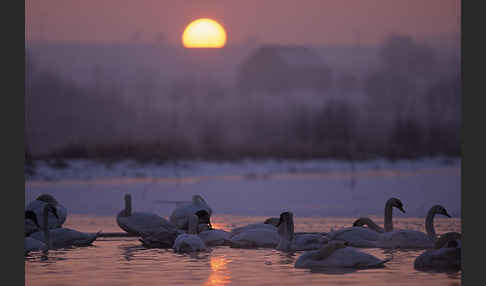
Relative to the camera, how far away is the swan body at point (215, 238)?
12.6 metres

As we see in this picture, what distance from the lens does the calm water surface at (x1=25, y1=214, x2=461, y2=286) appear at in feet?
31.2

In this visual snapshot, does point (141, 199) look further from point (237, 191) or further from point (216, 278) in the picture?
point (216, 278)

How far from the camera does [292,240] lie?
12.1m

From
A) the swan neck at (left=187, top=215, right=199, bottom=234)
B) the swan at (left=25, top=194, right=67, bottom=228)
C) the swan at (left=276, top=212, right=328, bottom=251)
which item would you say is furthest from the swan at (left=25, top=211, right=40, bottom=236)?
the swan at (left=276, top=212, right=328, bottom=251)

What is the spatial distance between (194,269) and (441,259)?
8.57 feet

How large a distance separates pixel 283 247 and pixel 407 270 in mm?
2204

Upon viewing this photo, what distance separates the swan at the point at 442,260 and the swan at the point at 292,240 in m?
1.78

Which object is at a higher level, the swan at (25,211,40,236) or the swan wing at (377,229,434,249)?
the swan at (25,211,40,236)

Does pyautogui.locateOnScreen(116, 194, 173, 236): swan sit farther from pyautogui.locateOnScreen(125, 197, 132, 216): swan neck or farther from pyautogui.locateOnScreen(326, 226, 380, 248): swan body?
pyautogui.locateOnScreen(326, 226, 380, 248): swan body

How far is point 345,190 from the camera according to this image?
72.2ft

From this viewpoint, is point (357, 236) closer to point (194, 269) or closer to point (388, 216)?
point (388, 216)

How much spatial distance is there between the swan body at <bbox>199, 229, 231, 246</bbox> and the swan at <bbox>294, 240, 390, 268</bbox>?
2373 mm

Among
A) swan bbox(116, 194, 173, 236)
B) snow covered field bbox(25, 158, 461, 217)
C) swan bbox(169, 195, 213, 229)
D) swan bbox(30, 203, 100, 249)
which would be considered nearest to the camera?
swan bbox(30, 203, 100, 249)

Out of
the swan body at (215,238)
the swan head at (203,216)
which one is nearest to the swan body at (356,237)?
the swan body at (215,238)
